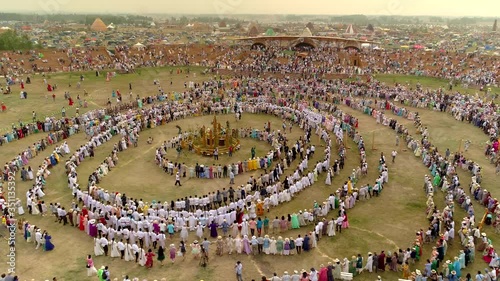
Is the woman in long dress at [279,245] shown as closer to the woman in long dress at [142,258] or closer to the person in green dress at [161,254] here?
the person in green dress at [161,254]

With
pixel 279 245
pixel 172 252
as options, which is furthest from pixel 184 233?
pixel 279 245

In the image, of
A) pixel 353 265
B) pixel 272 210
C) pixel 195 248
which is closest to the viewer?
pixel 353 265

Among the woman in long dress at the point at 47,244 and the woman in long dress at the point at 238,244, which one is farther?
the woman in long dress at the point at 47,244

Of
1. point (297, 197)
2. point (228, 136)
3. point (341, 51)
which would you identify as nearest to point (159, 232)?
point (297, 197)

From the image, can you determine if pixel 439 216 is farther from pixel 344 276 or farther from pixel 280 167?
pixel 280 167

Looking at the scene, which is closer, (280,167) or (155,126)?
(280,167)

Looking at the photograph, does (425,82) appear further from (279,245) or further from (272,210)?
(279,245)

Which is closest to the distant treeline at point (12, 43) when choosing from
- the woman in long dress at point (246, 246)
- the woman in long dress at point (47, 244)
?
the woman in long dress at point (47, 244)

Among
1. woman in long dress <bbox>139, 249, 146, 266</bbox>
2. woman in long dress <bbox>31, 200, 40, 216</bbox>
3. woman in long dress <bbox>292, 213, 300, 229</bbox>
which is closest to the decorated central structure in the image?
woman in long dress <bbox>292, 213, 300, 229</bbox>
